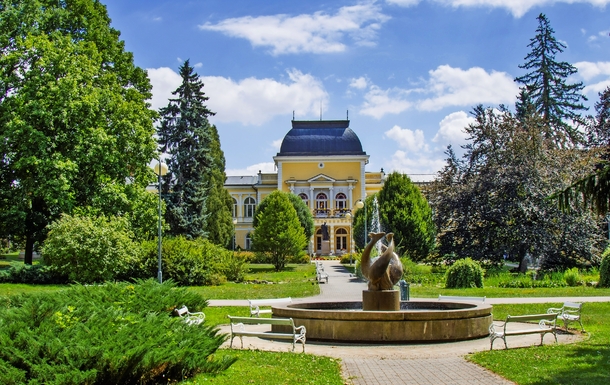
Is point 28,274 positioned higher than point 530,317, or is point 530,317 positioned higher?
point 28,274

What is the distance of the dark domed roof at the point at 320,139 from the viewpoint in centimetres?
6600

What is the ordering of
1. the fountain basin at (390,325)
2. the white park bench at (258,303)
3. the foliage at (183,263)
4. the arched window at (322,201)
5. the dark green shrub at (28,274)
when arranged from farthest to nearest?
1. the arched window at (322,201)
2. the foliage at (183,263)
3. the dark green shrub at (28,274)
4. the white park bench at (258,303)
5. the fountain basin at (390,325)

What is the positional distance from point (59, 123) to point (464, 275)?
702 inches

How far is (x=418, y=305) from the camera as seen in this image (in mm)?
15062

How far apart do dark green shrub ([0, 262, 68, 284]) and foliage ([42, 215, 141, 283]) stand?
414mm

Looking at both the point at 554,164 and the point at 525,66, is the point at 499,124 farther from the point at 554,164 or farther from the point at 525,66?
the point at 525,66

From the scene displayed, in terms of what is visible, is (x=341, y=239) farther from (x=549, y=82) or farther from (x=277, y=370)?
(x=277, y=370)

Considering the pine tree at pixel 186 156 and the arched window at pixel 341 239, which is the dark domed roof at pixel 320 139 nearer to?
the arched window at pixel 341 239

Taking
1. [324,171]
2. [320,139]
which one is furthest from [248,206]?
[320,139]

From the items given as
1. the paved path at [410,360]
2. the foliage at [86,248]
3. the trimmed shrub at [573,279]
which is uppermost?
the foliage at [86,248]

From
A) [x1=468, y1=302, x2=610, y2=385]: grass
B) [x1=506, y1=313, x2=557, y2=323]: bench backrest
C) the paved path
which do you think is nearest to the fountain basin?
the paved path

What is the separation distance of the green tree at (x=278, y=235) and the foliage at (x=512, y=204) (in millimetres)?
9925

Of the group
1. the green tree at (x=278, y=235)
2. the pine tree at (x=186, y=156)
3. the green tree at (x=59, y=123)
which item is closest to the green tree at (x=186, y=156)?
the pine tree at (x=186, y=156)

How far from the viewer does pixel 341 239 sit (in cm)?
6397
